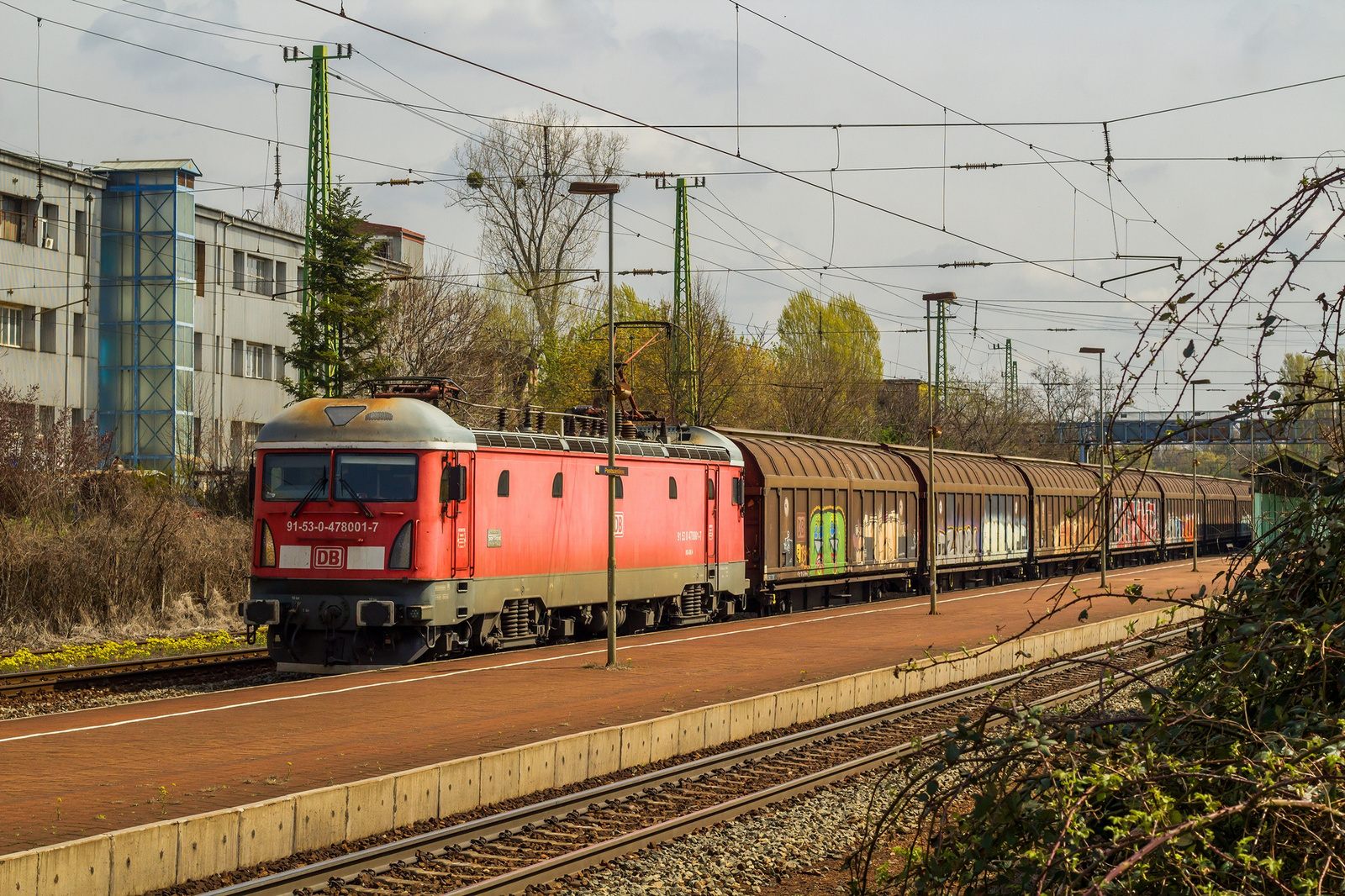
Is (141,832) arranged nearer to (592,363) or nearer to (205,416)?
(205,416)

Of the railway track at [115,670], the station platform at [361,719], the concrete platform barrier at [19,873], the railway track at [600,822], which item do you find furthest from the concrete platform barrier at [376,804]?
the railway track at [115,670]

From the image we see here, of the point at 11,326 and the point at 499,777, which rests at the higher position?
the point at 11,326

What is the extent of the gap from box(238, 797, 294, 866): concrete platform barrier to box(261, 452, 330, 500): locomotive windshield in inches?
387

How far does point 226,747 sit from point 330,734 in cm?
103

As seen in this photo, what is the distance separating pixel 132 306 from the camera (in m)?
47.7

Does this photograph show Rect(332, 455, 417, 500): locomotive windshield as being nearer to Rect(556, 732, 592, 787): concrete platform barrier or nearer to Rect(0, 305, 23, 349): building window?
Rect(556, 732, 592, 787): concrete platform barrier

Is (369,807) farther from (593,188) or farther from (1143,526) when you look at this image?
(1143,526)

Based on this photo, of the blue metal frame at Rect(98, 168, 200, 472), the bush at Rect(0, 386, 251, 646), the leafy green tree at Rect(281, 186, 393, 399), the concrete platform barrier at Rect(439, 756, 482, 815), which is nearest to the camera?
the concrete platform barrier at Rect(439, 756, 482, 815)

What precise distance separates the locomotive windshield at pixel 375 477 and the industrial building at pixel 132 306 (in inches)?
963

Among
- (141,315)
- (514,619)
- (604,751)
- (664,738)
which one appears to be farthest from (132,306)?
(604,751)

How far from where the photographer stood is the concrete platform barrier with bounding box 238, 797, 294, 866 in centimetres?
875

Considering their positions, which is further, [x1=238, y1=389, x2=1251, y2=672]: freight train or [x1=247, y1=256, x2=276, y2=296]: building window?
[x1=247, y1=256, x2=276, y2=296]: building window

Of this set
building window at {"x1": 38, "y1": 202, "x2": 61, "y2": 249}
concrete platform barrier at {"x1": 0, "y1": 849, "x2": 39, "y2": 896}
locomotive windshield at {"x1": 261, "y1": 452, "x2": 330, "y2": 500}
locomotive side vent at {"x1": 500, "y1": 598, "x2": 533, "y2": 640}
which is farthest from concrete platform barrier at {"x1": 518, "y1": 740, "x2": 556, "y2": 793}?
building window at {"x1": 38, "y1": 202, "x2": 61, "y2": 249}

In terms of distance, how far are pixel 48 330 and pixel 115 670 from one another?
30.5 meters
